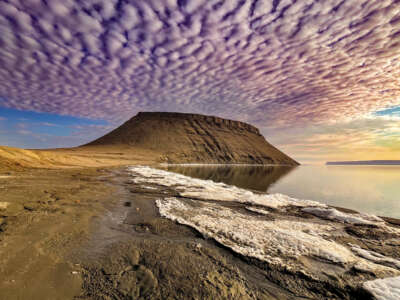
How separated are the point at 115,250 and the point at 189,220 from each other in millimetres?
2108

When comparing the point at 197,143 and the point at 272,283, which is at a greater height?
the point at 197,143

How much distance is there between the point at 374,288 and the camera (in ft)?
8.39

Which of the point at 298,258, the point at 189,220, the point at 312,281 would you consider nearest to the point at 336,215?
the point at 298,258

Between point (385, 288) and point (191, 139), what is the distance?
89.5m

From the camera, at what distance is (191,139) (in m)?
91.5

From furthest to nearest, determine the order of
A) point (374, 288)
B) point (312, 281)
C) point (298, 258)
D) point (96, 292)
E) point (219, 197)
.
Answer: point (219, 197), point (298, 258), point (312, 281), point (374, 288), point (96, 292)

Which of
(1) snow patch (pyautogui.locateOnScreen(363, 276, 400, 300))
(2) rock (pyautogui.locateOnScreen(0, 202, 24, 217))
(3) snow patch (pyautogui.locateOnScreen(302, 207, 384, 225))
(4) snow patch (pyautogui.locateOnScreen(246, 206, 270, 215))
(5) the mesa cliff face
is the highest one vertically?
(5) the mesa cliff face

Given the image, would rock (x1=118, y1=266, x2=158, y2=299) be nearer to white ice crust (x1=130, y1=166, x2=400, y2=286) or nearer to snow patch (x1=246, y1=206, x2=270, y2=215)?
white ice crust (x1=130, y1=166, x2=400, y2=286)

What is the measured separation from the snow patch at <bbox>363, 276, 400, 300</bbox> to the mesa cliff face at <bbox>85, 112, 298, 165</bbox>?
63481 millimetres

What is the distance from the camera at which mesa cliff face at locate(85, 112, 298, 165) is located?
3147 inches

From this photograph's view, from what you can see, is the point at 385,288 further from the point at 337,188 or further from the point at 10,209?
the point at 337,188

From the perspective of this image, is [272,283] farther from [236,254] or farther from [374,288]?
[374,288]

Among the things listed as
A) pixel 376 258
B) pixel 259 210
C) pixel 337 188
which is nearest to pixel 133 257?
pixel 376 258

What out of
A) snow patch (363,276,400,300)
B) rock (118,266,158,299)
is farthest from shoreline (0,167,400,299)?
snow patch (363,276,400,300)
